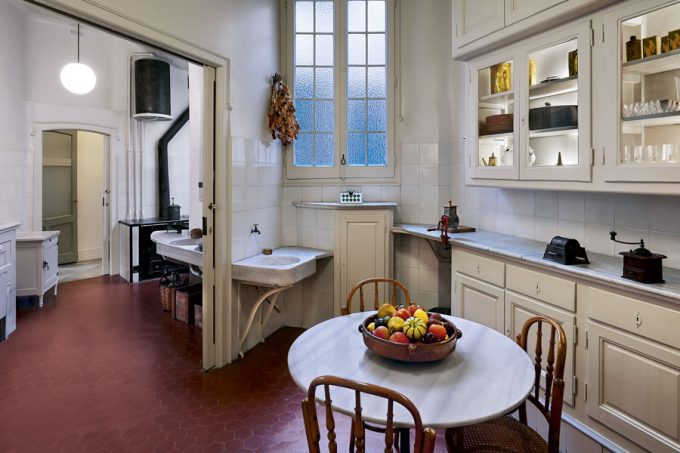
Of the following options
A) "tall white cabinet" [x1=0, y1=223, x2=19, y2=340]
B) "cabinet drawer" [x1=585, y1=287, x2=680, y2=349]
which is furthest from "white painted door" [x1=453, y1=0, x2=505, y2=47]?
"tall white cabinet" [x1=0, y1=223, x2=19, y2=340]

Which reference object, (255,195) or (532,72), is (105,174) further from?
(532,72)

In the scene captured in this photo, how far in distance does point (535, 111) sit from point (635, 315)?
1316 mm

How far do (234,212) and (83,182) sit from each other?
17.6ft

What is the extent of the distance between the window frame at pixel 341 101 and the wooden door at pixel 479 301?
4.41 feet

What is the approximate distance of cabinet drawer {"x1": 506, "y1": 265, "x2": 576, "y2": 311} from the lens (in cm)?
219

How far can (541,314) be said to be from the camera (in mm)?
2338

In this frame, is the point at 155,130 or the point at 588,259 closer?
the point at 588,259

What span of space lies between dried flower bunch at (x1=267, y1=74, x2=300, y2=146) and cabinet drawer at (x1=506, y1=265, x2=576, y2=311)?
2.19 meters

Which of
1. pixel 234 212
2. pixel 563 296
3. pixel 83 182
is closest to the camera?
pixel 563 296

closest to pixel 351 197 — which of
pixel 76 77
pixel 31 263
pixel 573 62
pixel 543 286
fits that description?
pixel 543 286

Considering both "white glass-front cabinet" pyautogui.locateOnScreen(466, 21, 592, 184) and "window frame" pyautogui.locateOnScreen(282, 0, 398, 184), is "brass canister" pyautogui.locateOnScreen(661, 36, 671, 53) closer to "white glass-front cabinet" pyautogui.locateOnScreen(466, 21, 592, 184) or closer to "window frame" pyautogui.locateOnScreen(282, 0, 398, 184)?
"white glass-front cabinet" pyautogui.locateOnScreen(466, 21, 592, 184)

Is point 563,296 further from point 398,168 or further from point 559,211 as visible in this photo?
point 398,168

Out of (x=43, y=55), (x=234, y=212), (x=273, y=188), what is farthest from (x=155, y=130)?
(x=234, y=212)

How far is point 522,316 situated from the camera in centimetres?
250
